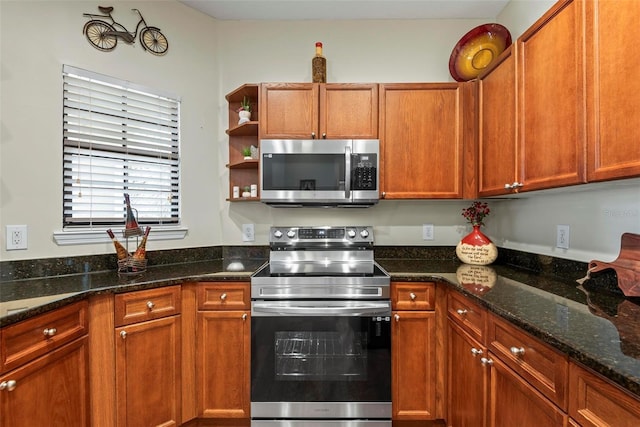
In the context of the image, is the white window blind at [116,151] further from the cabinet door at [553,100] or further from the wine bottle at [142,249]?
the cabinet door at [553,100]

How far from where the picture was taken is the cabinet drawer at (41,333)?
104 cm

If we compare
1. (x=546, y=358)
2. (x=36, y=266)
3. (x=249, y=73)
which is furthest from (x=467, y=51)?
(x=36, y=266)

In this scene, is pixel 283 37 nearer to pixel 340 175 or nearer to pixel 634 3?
pixel 340 175

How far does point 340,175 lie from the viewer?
77.3 inches

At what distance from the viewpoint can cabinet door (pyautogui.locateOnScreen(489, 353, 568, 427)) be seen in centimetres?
88

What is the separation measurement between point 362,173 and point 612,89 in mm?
1207

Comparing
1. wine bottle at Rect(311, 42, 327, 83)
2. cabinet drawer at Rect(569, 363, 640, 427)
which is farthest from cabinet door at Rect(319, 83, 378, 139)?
cabinet drawer at Rect(569, 363, 640, 427)

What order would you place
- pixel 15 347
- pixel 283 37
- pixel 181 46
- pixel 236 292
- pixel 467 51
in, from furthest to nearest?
pixel 283 37, pixel 181 46, pixel 467 51, pixel 236 292, pixel 15 347

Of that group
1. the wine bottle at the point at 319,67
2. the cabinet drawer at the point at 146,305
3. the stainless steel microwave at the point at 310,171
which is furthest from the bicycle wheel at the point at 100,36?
the cabinet drawer at the point at 146,305

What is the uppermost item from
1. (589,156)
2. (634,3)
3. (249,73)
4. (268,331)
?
(249,73)

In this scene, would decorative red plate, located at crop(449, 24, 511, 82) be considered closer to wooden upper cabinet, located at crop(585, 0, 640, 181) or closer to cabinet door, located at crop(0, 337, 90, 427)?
wooden upper cabinet, located at crop(585, 0, 640, 181)

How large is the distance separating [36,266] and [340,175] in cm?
179

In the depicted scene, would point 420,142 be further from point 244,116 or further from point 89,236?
point 89,236

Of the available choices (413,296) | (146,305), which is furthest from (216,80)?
(413,296)
